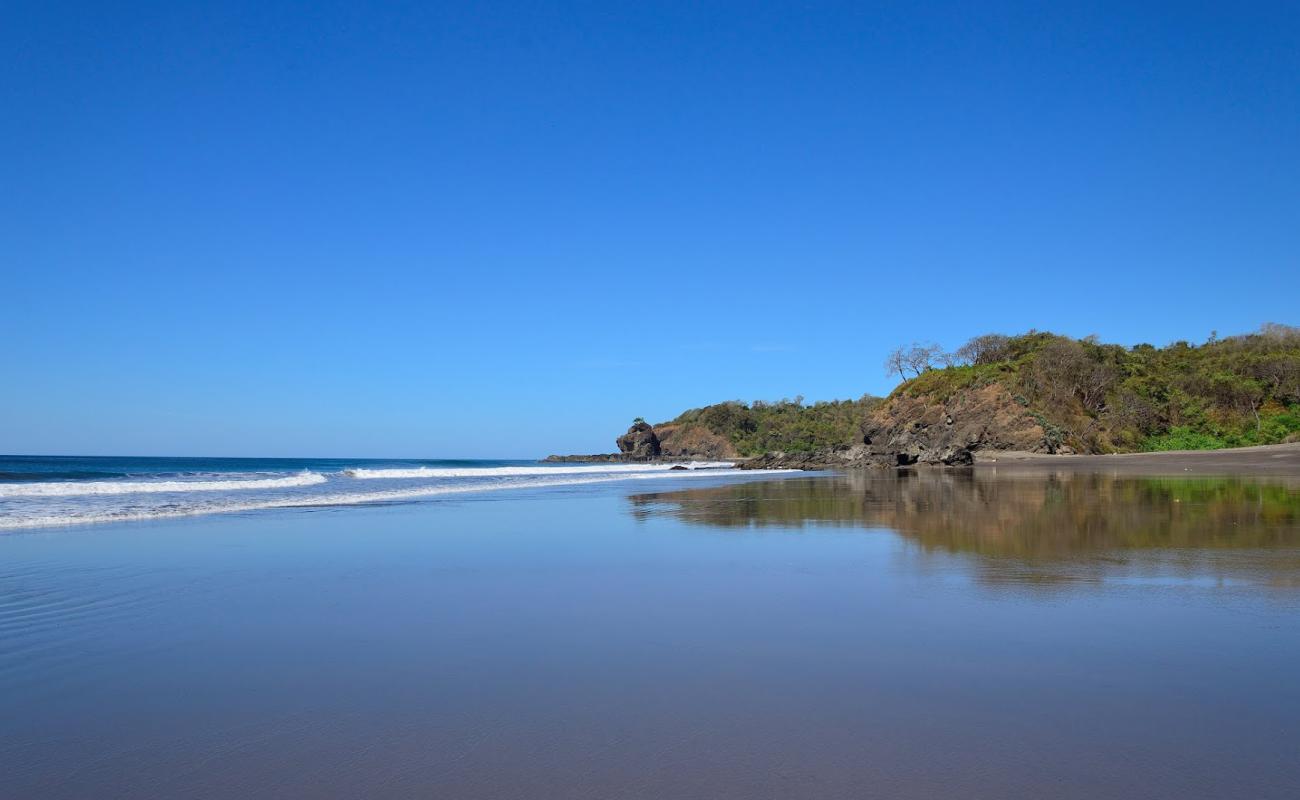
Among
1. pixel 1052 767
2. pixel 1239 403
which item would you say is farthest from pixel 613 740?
pixel 1239 403

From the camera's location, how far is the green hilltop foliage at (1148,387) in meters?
51.2

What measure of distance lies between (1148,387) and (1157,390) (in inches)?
23.1

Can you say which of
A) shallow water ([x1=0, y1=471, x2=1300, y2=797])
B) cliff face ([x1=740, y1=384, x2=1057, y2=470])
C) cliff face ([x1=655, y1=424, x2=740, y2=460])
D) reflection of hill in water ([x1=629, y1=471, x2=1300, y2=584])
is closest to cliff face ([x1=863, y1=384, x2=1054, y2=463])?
cliff face ([x1=740, y1=384, x2=1057, y2=470])

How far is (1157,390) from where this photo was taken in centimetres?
5612

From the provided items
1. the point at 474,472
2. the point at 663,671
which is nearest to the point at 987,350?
the point at 474,472

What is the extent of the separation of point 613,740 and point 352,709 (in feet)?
5.33

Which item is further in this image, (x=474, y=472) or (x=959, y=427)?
(x=959, y=427)

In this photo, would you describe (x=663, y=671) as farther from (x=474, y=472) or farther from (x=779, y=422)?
(x=779, y=422)

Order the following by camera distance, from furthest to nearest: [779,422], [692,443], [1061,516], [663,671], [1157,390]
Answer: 1. [692,443]
2. [779,422]
3. [1157,390]
4. [1061,516]
5. [663,671]

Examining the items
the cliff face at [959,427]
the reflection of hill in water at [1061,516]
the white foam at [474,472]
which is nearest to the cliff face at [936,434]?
the cliff face at [959,427]

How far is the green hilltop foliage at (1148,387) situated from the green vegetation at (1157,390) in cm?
7

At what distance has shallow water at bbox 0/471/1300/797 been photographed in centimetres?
369

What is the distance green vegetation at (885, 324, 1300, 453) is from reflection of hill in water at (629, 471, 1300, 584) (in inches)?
1240

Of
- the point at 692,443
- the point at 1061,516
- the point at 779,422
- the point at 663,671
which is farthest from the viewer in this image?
the point at 692,443
